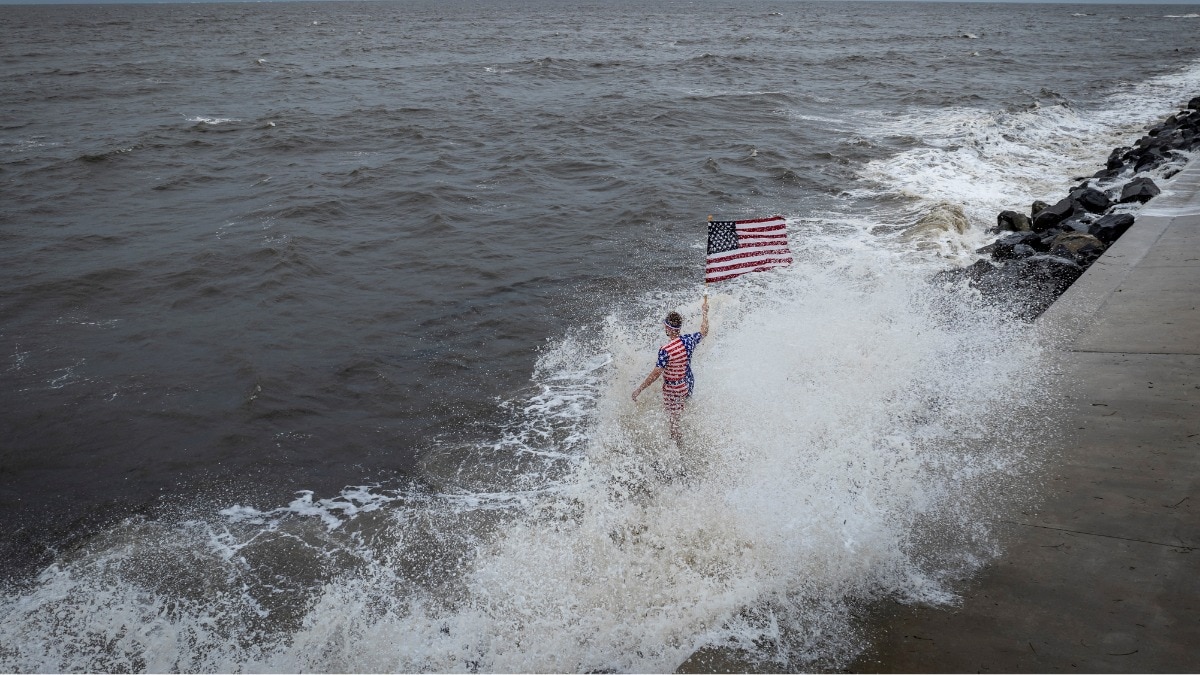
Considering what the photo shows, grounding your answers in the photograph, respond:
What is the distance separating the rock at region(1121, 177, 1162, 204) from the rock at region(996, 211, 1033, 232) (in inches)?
73.8

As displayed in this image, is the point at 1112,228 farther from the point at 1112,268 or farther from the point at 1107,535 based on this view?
the point at 1107,535

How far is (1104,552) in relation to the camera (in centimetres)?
609

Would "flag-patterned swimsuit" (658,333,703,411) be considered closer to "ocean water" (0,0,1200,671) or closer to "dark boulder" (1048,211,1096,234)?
"ocean water" (0,0,1200,671)

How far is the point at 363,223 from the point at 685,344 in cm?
1182

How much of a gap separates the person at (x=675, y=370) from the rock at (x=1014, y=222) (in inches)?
408

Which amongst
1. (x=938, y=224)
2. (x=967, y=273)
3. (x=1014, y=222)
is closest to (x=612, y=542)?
(x=967, y=273)

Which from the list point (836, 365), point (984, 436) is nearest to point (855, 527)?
point (984, 436)

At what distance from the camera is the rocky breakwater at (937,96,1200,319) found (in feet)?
39.9

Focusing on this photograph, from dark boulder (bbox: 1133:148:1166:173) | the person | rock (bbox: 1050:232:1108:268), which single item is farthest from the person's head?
dark boulder (bbox: 1133:148:1166:173)

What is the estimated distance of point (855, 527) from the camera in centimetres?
698

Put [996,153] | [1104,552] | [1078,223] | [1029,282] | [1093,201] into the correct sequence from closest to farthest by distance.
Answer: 1. [1104,552]
2. [1029,282]
3. [1078,223]
4. [1093,201]
5. [996,153]

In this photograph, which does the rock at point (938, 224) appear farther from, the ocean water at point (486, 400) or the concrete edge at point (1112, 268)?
the concrete edge at point (1112, 268)

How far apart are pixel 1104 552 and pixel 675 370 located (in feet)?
14.7

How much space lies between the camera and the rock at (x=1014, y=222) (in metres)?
15.9
